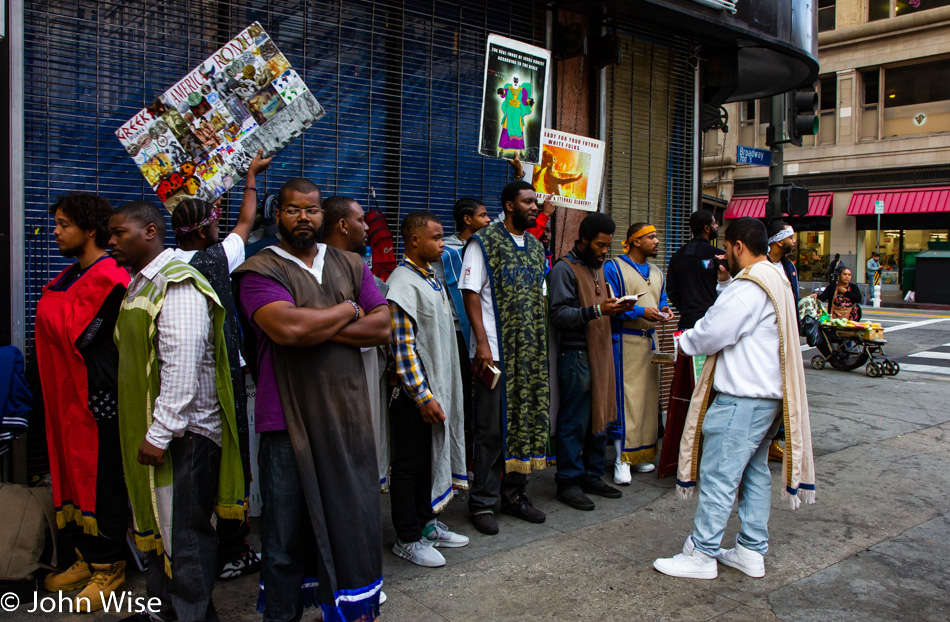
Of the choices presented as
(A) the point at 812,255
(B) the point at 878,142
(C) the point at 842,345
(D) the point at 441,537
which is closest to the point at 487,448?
(D) the point at 441,537

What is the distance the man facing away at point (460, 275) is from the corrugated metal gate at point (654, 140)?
2989 millimetres

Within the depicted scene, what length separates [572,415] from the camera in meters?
5.01

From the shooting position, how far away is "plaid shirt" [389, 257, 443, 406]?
3.84 metres

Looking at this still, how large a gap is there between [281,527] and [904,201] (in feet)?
92.1

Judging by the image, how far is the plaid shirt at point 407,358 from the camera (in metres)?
3.84

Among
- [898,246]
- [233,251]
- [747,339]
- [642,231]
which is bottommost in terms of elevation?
[747,339]

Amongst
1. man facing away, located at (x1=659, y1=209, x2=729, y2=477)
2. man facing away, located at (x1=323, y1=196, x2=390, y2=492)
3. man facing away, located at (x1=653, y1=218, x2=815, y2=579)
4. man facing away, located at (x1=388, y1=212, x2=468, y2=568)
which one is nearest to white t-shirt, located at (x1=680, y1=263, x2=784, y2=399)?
man facing away, located at (x1=653, y1=218, x2=815, y2=579)

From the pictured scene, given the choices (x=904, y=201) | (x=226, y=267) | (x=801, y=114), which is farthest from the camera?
(x=904, y=201)

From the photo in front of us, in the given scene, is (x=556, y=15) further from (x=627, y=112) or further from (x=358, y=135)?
(x=358, y=135)

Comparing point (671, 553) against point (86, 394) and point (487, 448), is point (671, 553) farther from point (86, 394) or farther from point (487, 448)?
point (86, 394)

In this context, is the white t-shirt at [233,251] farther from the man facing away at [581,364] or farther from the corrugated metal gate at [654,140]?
the corrugated metal gate at [654,140]

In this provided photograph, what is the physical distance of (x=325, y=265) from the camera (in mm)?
3146

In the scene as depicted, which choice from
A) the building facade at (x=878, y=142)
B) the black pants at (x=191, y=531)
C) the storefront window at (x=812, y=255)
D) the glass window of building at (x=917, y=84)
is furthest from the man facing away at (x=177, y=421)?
the glass window of building at (x=917, y=84)

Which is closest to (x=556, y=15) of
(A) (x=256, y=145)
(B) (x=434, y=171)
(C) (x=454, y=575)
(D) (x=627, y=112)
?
(D) (x=627, y=112)
